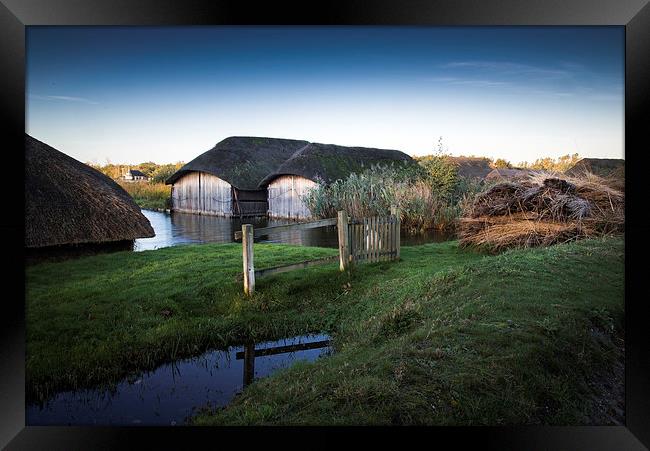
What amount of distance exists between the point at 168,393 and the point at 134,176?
3.57 metres

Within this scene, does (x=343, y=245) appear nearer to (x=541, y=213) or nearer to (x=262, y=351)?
(x=262, y=351)

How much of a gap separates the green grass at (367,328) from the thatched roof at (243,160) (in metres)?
1.86

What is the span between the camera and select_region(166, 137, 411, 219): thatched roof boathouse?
9141mm

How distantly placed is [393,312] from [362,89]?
268cm

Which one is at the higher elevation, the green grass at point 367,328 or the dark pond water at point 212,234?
the dark pond water at point 212,234

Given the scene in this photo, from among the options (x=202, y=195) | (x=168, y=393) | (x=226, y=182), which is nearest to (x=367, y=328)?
(x=168, y=393)

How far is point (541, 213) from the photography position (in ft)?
27.2

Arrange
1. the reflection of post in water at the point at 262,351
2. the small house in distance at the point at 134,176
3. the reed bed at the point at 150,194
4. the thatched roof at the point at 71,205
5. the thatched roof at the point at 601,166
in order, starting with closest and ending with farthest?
the reflection of post in water at the point at 262,351 → the thatched roof at the point at 71,205 → the thatched roof at the point at 601,166 → the small house in distance at the point at 134,176 → the reed bed at the point at 150,194

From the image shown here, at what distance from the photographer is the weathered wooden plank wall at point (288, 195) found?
1138 centimetres

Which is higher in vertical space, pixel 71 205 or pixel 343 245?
pixel 71 205
